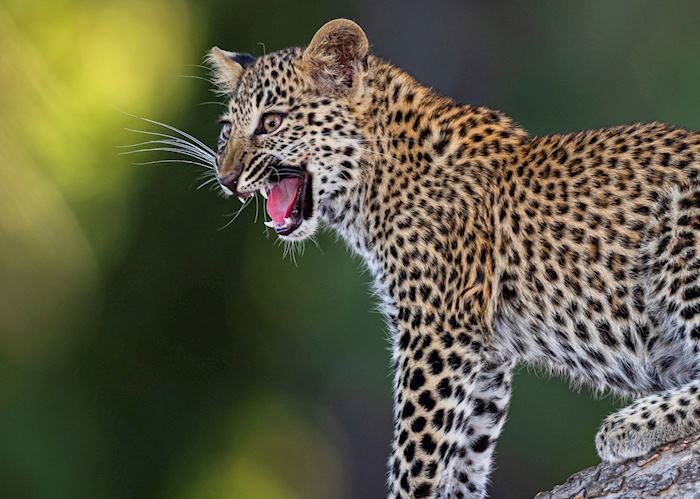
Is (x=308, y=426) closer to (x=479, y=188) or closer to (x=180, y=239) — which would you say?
(x=180, y=239)

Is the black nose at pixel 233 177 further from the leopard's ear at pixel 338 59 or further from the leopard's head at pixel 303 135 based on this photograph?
the leopard's ear at pixel 338 59

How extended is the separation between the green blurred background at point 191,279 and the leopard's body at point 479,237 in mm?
7192

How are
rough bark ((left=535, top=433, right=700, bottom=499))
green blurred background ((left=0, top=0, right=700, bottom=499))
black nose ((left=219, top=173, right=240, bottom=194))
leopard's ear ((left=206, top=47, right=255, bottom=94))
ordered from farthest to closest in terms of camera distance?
green blurred background ((left=0, top=0, right=700, bottom=499)) → leopard's ear ((left=206, top=47, right=255, bottom=94)) → black nose ((left=219, top=173, right=240, bottom=194)) → rough bark ((left=535, top=433, right=700, bottom=499))

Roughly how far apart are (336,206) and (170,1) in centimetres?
1014

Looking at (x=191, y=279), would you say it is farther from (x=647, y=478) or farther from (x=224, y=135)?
(x=647, y=478)

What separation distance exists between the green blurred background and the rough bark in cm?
859

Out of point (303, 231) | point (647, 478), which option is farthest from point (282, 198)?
point (647, 478)

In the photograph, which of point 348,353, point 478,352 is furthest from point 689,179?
point 348,353

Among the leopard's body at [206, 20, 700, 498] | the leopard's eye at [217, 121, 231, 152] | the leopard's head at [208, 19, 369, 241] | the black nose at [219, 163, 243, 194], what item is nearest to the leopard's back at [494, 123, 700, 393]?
the leopard's body at [206, 20, 700, 498]

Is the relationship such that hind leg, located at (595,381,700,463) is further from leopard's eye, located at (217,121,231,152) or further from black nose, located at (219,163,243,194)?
leopard's eye, located at (217,121,231,152)

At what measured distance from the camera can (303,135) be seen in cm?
835

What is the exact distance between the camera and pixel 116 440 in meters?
17.8

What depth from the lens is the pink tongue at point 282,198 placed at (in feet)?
27.7

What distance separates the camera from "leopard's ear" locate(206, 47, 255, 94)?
916 cm
